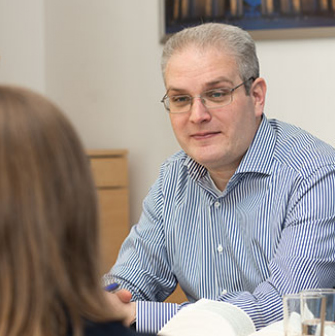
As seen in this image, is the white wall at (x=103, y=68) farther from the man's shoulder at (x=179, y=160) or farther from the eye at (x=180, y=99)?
the eye at (x=180, y=99)

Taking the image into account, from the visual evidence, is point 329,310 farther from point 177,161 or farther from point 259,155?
point 177,161

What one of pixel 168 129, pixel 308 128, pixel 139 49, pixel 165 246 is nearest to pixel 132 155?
pixel 168 129

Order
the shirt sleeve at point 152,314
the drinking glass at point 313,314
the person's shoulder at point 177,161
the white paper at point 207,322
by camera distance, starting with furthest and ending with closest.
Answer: the person's shoulder at point 177,161 < the shirt sleeve at point 152,314 < the white paper at point 207,322 < the drinking glass at point 313,314

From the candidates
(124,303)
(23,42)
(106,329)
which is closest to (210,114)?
(124,303)

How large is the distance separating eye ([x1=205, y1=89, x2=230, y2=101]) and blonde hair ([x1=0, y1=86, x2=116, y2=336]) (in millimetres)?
1309

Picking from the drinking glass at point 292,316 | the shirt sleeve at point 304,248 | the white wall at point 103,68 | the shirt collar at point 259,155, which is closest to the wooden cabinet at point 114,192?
the white wall at point 103,68

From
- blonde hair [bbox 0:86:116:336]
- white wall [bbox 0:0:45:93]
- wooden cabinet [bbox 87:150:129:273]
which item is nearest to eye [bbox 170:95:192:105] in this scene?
blonde hair [bbox 0:86:116:336]

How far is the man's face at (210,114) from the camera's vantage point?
207 cm

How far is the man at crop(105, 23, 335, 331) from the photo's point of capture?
6.57ft

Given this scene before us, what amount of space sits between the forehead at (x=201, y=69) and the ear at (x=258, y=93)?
0.09 meters

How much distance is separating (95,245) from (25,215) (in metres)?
0.10

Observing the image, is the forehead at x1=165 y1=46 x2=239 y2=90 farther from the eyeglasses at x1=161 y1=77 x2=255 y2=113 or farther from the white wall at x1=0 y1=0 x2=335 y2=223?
the white wall at x1=0 y1=0 x2=335 y2=223

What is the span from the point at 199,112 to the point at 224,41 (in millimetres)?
227

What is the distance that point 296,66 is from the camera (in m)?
3.40
